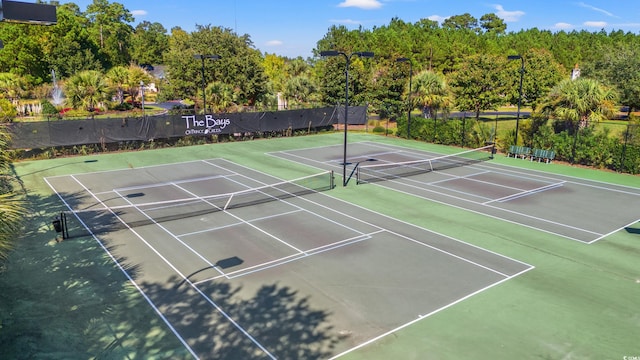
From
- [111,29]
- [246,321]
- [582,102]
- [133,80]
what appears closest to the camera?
[246,321]

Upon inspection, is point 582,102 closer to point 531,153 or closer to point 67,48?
point 531,153

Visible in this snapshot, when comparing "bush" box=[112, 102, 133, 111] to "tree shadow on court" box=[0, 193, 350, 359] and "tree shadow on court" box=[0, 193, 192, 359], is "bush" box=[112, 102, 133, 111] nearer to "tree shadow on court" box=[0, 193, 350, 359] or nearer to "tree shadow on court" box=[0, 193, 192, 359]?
"tree shadow on court" box=[0, 193, 192, 359]

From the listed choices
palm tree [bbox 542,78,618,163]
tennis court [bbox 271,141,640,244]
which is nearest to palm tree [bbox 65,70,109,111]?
tennis court [bbox 271,141,640,244]

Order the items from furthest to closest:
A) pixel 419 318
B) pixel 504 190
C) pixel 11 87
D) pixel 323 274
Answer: pixel 11 87 → pixel 504 190 → pixel 323 274 → pixel 419 318

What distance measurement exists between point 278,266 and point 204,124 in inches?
992

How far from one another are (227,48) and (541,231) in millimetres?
42129

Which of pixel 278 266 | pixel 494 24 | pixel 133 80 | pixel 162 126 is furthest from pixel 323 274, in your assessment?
pixel 494 24

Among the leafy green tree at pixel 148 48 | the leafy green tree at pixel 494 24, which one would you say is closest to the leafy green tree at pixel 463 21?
the leafy green tree at pixel 494 24

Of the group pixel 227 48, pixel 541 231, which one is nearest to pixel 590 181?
pixel 541 231

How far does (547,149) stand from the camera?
3059 centimetres

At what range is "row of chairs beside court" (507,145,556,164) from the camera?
29766mm

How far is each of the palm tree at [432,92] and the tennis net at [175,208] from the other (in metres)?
22.4

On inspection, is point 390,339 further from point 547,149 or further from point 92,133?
point 92,133

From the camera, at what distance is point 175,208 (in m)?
19.2
